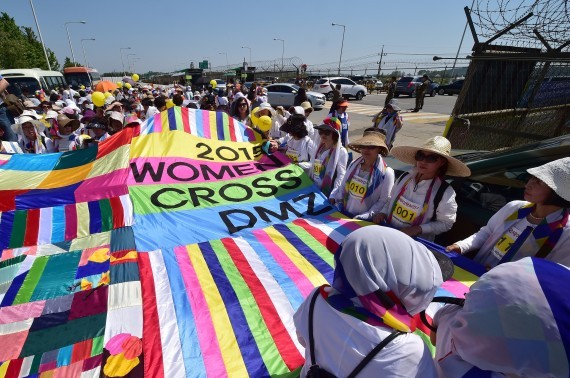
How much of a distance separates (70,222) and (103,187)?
0.58 m

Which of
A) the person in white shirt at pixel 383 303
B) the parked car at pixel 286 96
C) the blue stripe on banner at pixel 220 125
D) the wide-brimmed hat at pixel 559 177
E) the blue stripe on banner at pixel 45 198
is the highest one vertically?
the wide-brimmed hat at pixel 559 177

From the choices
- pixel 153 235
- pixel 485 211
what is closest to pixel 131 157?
pixel 153 235

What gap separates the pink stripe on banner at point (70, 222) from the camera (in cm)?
280

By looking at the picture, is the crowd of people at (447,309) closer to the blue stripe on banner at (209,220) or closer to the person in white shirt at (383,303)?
the person in white shirt at (383,303)

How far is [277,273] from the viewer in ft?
8.14

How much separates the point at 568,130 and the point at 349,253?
732 cm

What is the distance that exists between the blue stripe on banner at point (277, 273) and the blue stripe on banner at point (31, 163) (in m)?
2.97

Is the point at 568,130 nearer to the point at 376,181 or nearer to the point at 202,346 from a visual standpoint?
the point at 376,181

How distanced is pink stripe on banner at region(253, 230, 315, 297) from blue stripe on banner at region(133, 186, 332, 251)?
0.69 feet

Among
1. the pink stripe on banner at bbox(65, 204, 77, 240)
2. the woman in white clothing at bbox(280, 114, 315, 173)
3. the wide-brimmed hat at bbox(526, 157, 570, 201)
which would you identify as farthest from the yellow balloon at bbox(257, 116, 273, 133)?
the wide-brimmed hat at bbox(526, 157, 570, 201)

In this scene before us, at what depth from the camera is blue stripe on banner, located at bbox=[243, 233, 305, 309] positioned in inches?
87.9

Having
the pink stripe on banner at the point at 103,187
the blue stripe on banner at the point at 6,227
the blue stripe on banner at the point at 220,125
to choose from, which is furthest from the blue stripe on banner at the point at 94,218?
the blue stripe on banner at the point at 220,125

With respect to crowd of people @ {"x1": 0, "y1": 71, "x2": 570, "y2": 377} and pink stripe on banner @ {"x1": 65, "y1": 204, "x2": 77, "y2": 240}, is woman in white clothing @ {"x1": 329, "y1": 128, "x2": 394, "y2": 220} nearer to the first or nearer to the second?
crowd of people @ {"x1": 0, "y1": 71, "x2": 570, "y2": 377}

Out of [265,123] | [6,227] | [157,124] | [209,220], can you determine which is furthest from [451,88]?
[6,227]
